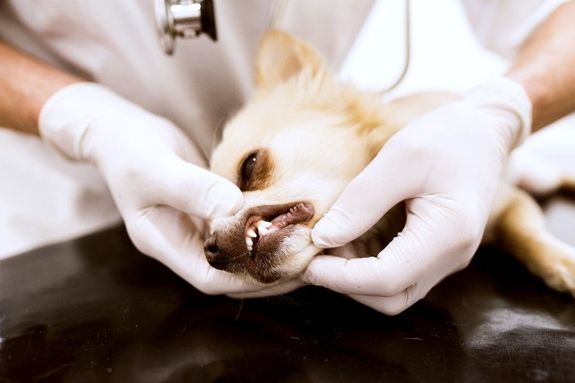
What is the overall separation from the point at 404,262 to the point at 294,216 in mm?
215

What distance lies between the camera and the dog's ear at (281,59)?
49.9 inches

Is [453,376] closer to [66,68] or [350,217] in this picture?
[350,217]

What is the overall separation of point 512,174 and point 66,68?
1.43 metres

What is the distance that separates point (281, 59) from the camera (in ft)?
4.36

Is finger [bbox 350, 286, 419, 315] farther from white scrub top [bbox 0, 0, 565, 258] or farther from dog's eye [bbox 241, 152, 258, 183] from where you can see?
white scrub top [bbox 0, 0, 565, 258]

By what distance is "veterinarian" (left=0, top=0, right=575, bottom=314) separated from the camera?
92cm

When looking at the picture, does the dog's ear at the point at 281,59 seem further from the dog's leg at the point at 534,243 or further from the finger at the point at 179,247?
the dog's leg at the point at 534,243

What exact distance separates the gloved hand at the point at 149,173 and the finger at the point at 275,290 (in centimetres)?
1

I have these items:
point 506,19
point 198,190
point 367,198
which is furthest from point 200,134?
point 506,19

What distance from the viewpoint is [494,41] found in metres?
1.51

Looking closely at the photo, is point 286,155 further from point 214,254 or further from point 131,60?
point 131,60

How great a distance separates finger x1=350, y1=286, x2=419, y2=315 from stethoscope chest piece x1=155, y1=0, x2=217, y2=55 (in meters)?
0.60

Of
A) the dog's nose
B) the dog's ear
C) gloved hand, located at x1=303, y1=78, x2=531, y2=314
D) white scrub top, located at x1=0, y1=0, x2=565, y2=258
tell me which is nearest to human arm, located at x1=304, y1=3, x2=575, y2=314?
gloved hand, located at x1=303, y1=78, x2=531, y2=314

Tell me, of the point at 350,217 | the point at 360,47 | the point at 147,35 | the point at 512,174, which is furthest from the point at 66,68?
the point at 512,174
